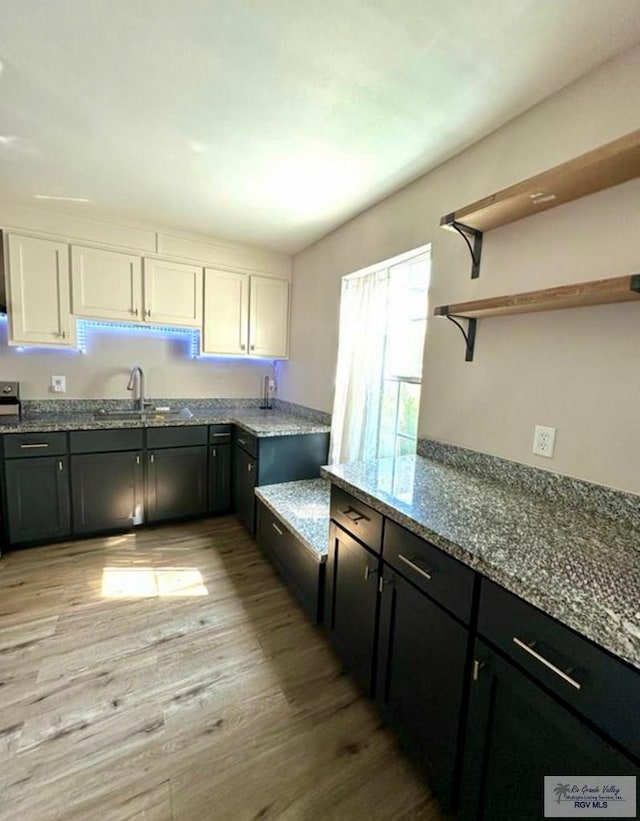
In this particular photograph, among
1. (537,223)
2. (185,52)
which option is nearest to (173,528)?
(185,52)

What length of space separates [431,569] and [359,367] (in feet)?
5.51

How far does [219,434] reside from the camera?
303 centimetres

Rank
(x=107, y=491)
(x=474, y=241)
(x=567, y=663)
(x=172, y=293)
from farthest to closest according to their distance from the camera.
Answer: (x=172, y=293) < (x=107, y=491) < (x=474, y=241) < (x=567, y=663)

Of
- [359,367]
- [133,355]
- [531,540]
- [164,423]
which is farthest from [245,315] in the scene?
[531,540]

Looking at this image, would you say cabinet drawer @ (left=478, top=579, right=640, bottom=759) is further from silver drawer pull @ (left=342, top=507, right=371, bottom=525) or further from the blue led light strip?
the blue led light strip

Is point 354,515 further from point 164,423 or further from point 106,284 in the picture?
point 106,284

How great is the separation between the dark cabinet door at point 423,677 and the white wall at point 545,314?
0.75 m

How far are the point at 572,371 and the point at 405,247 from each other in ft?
3.99

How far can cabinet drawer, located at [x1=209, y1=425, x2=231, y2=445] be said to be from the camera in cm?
301

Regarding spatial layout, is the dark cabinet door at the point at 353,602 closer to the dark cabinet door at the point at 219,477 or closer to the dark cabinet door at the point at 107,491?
the dark cabinet door at the point at 219,477

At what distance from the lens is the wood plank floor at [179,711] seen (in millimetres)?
1151

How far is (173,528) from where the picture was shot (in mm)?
2959

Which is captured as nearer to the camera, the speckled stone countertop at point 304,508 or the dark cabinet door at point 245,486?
the speckled stone countertop at point 304,508

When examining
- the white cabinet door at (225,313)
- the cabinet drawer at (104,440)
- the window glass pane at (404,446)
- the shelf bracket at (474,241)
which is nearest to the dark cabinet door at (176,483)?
the cabinet drawer at (104,440)
